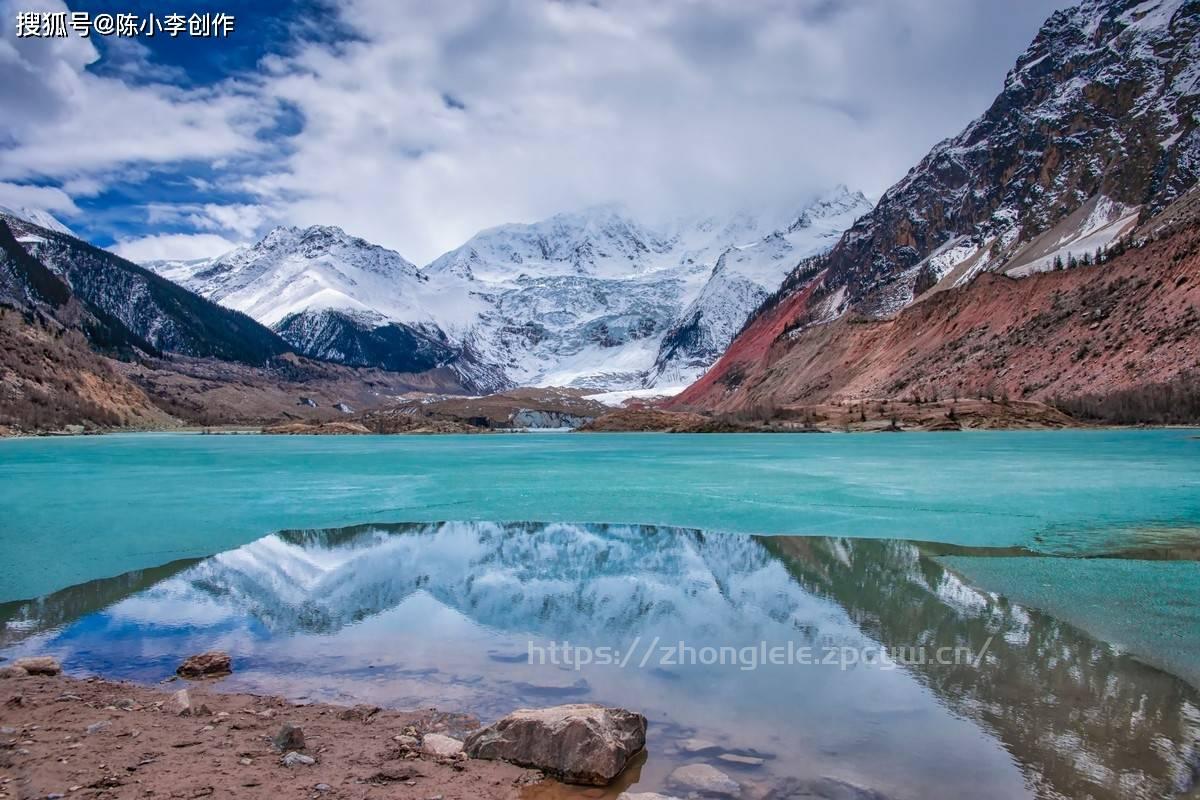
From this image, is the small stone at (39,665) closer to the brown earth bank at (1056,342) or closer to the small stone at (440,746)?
the small stone at (440,746)

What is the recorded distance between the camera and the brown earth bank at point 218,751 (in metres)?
7.31

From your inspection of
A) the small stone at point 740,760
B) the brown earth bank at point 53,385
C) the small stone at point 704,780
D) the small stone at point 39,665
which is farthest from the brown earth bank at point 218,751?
the brown earth bank at point 53,385

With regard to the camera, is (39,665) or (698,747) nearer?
(698,747)

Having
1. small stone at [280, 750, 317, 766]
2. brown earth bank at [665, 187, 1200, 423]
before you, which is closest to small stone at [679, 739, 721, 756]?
small stone at [280, 750, 317, 766]

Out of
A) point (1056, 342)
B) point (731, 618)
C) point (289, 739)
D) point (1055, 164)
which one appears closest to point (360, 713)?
point (289, 739)

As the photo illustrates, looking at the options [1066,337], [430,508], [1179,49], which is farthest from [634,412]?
[430,508]

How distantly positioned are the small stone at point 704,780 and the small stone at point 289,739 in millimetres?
3795

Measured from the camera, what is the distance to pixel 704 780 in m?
7.88

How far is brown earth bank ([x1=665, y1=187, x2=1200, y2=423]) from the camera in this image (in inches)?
3137

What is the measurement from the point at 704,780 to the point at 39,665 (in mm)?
8982

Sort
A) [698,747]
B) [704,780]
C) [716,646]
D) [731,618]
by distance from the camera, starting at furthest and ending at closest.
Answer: [731,618] → [716,646] → [698,747] → [704,780]

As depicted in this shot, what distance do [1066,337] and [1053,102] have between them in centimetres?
7937

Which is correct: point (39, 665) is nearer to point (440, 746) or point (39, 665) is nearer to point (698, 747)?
point (440, 746)

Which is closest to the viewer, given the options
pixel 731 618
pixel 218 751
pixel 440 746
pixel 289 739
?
pixel 218 751
